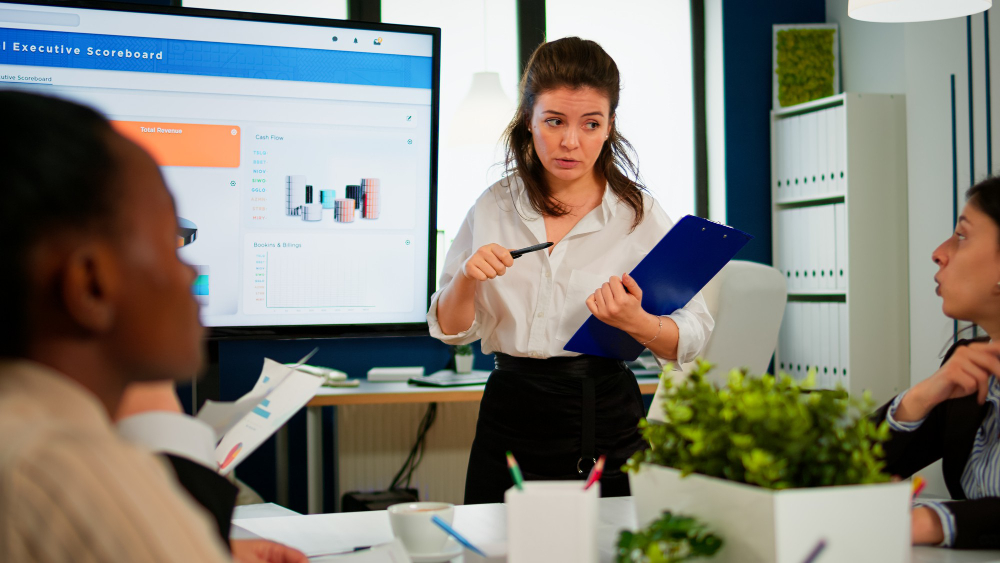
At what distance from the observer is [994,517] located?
2.93 feet

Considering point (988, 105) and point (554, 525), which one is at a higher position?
point (988, 105)

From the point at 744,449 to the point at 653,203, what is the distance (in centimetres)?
107

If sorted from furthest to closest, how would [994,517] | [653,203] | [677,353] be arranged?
[653,203], [677,353], [994,517]

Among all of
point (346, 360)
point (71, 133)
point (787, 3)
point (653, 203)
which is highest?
point (787, 3)

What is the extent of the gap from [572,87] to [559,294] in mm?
414

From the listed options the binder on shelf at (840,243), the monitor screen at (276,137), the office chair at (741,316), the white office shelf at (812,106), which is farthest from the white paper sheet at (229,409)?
the white office shelf at (812,106)

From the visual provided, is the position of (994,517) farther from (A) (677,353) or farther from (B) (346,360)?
(B) (346,360)

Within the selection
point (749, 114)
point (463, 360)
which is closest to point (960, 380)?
point (463, 360)

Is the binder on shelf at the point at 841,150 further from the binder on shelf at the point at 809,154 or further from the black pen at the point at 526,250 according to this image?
the black pen at the point at 526,250

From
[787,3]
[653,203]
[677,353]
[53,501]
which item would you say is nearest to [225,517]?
[53,501]

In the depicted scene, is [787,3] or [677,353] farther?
[787,3]

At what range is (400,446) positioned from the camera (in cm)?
352

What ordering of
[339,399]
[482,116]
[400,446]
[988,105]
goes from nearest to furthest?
[339,399]
[988,105]
[482,116]
[400,446]

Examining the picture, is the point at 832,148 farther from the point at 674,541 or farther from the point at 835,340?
the point at 674,541
